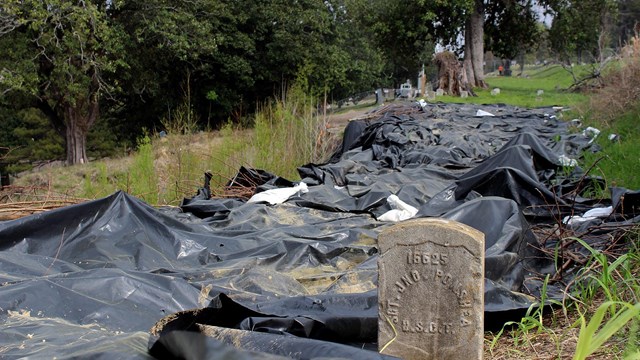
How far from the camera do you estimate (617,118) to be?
33.7 ft

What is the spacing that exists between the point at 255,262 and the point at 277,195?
2.11 meters

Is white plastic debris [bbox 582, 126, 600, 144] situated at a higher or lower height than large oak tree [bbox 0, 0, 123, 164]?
lower

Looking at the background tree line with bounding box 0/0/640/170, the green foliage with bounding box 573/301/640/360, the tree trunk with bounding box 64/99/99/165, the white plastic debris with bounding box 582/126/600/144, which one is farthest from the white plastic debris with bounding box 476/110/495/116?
the green foliage with bounding box 573/301/640/360

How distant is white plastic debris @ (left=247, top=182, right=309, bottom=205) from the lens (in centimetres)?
664

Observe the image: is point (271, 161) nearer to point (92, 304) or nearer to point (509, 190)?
point (509, 190)

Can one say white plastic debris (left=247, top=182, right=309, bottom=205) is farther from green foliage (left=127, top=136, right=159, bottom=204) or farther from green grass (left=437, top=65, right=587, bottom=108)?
green grass (left=437, top=65, right=587, bottom=108)

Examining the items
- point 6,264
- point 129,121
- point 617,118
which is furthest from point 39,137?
point 6,264

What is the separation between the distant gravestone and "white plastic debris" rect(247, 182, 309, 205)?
3.82 m

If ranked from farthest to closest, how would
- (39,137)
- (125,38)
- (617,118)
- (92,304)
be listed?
(39,137), (125,38), (617,118), (92,304)

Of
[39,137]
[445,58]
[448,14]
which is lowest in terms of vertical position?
[39,137]

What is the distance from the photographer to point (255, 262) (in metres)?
4.69

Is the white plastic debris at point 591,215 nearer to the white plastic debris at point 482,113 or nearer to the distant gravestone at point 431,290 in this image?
the distant gravestone at point 431,290

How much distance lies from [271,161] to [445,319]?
6.86 meters

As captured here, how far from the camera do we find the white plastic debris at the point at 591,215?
514cm
